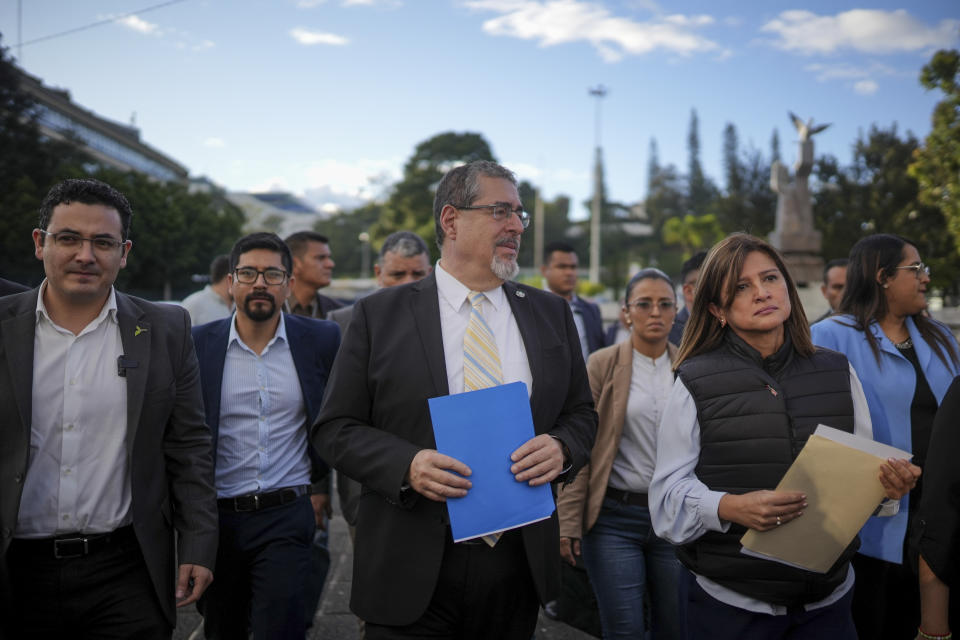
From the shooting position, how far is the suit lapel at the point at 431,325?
7.58ft

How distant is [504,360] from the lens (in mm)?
2469

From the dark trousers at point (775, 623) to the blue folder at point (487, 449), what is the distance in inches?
27.5

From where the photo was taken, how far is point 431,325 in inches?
95.0

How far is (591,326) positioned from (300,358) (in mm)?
3008

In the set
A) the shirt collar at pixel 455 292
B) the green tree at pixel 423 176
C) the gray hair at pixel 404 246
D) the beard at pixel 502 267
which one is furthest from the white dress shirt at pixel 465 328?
the green tree at pixel 423 176

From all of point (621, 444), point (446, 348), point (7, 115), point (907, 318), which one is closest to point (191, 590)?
point (446, 348)

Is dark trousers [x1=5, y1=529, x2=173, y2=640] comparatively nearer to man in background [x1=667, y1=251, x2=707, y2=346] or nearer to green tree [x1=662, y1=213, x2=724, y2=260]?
man in background [x1=667, y1=251, x2=707, y2=346]

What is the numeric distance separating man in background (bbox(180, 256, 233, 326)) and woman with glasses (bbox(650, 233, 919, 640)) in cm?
471

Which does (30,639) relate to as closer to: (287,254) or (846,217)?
(287,254)

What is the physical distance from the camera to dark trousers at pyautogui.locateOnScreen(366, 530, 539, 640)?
2279 millimetres

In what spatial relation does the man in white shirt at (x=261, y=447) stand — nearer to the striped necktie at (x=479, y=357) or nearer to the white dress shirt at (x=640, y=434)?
the striped necktie at (x=479, y=357)

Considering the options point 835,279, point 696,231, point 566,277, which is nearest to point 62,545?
point 566,277

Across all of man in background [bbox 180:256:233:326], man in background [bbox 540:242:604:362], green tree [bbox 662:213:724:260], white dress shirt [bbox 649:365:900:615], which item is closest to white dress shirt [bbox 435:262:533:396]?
white dress shirt [bbox 649:365:900:615]

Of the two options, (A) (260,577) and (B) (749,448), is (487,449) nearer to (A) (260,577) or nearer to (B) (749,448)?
(B) (749,448)
